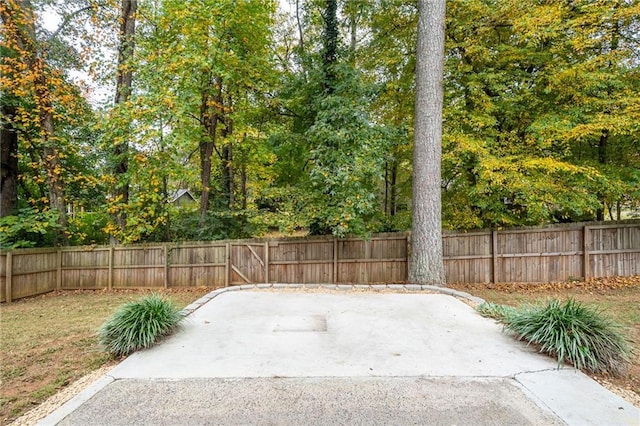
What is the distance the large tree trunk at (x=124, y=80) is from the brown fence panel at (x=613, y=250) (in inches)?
456

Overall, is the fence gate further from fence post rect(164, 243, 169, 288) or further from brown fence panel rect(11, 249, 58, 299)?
brown fence panel rect(11, 249, 58, 299)

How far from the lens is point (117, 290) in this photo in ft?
27.1

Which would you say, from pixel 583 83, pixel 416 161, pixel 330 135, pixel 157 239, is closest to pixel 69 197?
pixel 157 239

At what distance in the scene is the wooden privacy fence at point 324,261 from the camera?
24.3 ft

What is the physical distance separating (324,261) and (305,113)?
13.1ft

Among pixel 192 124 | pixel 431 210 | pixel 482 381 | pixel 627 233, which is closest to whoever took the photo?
pixel 482 381

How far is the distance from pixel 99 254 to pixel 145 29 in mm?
6597

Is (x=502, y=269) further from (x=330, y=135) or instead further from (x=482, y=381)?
(x=482, y=381)

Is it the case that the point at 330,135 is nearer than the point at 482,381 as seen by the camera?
No

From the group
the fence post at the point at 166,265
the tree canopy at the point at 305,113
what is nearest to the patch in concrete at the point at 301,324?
the tree canopy at the point at 305,113

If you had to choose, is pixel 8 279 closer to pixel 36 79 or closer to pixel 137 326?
pixel 36 79

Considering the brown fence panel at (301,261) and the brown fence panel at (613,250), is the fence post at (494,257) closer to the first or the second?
the brown fence panel at (613,250)

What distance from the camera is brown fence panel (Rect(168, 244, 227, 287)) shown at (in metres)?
8.19

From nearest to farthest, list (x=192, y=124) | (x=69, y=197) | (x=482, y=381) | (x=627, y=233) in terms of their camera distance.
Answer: (x=482, y=381), (x=627, y=233), (x=192, y=124), (x=69, y=197)
